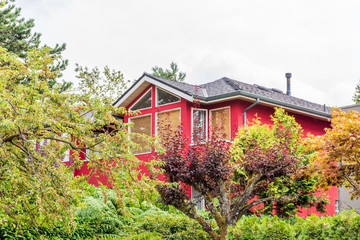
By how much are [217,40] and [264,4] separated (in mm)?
6917

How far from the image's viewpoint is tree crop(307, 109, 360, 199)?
861cm

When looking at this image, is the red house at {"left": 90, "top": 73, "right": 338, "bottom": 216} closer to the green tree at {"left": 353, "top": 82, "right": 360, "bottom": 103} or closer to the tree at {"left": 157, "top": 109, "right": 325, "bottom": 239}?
the tree at {"left": 157, "top": 109, "right": 325, "bottom": 239}

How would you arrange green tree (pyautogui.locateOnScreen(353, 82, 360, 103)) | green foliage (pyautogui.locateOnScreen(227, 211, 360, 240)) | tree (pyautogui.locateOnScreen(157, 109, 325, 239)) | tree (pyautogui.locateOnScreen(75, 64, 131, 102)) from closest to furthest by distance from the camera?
green foliage (pyautogui.locateOnScreen(227, 211, 360, 240))
tree (pyautogui.locateOnScreen(157, 109, 325, 239))
tree (pyautogui.locateOnScreen(75, 64, 131, 102))
green tree (pyautogui.locateOnScreen(353, 82, 360, 103))

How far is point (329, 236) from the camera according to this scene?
23.6ft

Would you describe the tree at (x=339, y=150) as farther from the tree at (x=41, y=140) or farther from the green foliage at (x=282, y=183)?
the tree at (x=41, y=140)

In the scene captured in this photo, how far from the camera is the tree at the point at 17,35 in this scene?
20156 millimetres

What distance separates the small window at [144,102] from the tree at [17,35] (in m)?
4.21

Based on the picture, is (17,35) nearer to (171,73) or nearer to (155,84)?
(155,84)

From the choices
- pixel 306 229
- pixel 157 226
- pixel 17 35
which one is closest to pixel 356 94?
pixel 17 35

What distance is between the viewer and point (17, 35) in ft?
68.9

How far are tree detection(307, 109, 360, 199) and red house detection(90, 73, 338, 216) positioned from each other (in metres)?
5.76

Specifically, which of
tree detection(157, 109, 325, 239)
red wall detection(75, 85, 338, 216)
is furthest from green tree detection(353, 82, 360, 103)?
tree detection(157, 109, 325, 239)

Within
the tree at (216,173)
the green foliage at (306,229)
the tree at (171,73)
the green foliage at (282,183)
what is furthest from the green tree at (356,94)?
the green foliage at (306,229)

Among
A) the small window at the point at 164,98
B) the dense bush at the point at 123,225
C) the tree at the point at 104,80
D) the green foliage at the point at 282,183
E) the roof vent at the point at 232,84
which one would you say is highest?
the tree at the point at 104,80
